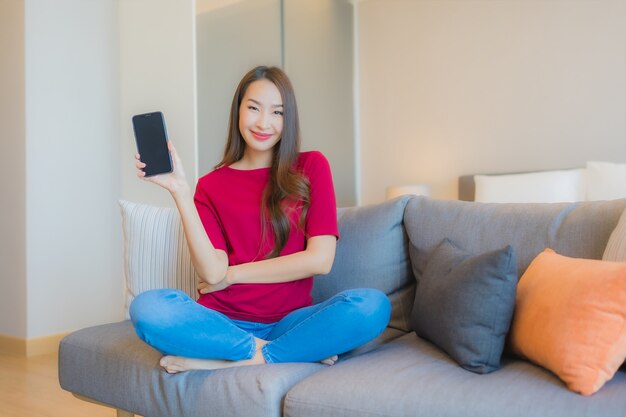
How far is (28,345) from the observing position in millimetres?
3557

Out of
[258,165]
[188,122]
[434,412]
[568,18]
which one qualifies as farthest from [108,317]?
[568,18]

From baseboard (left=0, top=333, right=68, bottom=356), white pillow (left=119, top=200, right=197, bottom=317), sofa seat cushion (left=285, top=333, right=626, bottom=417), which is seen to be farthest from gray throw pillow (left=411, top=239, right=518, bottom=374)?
baseboard (left=0, top=333, right=68, bottom=356)

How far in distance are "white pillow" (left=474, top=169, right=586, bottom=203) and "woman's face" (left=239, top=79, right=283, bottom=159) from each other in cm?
216

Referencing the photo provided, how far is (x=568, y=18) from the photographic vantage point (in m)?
4.05

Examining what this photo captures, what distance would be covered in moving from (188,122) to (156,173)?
7.27 feet

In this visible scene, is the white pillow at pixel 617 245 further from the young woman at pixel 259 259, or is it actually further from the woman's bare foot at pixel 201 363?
the woman's bare foot at pixel 201 363

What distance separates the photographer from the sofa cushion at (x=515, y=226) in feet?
5.27

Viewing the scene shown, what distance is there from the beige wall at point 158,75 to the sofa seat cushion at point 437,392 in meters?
2.55

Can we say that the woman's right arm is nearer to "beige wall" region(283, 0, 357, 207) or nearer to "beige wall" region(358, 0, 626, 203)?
"beige wall" region(283, 0, 357, 207)

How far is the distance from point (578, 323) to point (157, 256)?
1.35m

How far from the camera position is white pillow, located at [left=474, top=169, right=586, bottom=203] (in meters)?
3.52

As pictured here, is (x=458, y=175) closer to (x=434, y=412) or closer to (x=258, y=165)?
(x=258, y=165)

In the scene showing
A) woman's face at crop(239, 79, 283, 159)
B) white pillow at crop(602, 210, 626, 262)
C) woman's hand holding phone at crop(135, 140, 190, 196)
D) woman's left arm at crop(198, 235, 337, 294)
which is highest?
woman's face at crop(239, 79, 283, 159)

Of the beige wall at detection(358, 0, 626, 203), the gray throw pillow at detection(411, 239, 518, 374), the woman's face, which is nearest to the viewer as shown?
the gray throw pillow at detection(411, 239, 518, 374)
